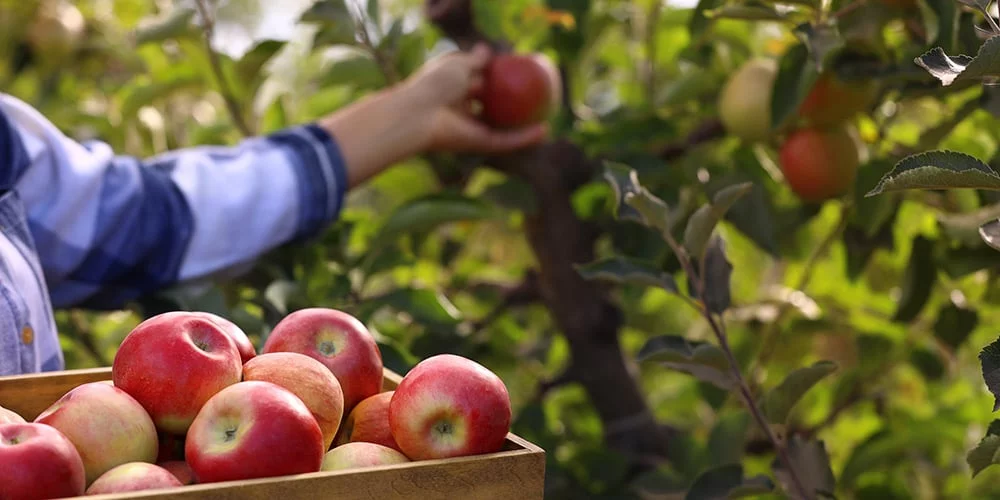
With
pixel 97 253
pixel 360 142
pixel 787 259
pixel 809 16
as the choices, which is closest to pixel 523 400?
pixel 787 259

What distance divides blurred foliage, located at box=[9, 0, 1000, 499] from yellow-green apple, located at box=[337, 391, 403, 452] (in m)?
0.35

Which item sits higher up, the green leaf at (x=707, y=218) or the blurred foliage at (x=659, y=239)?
the green leaf at (x=707, y=218)

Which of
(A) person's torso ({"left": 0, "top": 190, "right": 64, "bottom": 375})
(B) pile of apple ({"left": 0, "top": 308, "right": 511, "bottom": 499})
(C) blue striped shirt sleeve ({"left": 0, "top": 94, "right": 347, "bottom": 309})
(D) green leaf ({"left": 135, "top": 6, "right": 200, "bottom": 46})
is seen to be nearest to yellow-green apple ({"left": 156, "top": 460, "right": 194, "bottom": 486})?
(B) pile of apple ({"left": 0, "top": 308, "right": 511, "bottom": 499})

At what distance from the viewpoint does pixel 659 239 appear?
4.09ft

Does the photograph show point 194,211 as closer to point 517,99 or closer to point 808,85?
point 517,99

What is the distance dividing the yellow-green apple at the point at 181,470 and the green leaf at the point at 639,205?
41 centimetres

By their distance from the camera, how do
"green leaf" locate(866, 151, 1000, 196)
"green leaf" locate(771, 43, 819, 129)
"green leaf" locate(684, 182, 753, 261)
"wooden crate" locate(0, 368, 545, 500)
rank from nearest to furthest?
"wooden crate" locate(0, 368, 545, 500) → "green leaf" locate(866, 151, 1000, 196) → "green leaf" locate(684, 182, 753, 261) → "green leaf" locate(771, 43, 819, 129)

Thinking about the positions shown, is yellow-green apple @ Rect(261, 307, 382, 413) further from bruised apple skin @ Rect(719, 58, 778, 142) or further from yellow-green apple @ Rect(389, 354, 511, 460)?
bruised apple skin @ Rect(719, 58, 778, 142)

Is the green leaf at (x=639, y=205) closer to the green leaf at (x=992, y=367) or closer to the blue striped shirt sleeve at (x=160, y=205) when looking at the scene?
the green leaf at (x=992, y=367)

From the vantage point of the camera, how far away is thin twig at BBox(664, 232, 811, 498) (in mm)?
852

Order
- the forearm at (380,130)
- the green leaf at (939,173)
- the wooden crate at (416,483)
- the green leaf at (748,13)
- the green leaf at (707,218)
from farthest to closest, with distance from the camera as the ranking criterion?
1. the forearm at (380,130)
2. the green leaf at (748,13)
3. the green leaf at (707,218)
4. the green leaf at (939,173)
5. the wooden crate at (416,483)

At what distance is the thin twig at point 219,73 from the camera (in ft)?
4.33

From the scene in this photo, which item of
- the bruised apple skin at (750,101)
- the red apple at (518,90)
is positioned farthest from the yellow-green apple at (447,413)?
the red apple at (518,90)

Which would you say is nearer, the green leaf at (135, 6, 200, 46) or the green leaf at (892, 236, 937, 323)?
the green leaf at (892, 236, 937, 323)
